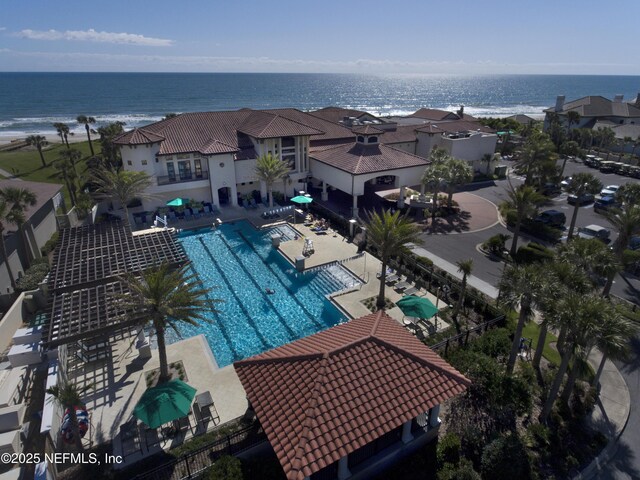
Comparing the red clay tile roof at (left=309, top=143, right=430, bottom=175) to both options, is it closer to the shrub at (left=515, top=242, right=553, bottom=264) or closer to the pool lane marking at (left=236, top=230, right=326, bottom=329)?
the pool lane marking at (left=236, top=230, right=326, bottom=329)

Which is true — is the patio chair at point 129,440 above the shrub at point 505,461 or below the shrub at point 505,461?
below

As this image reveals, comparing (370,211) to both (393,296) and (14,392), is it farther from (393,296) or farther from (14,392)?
(14,392)

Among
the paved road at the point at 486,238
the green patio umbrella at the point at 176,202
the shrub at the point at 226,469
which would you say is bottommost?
the paved road at the point at 486,238

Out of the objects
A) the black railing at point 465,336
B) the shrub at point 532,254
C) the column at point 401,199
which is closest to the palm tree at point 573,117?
the column at point 401,199

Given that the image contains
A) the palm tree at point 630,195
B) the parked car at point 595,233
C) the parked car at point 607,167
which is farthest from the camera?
the parked car at point 607,167

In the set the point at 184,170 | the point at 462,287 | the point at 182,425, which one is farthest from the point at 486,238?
the point at 184,170

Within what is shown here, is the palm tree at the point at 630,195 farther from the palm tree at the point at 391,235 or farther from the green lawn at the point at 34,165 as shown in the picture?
the green lawn at the point at 34,165

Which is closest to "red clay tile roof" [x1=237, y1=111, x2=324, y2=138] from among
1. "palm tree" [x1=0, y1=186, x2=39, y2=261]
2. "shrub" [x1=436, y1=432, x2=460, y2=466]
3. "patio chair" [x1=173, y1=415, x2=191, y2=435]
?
"palm tree" [x1=0, y1=186, x2=39, y2=261]

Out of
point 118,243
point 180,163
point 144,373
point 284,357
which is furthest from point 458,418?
point 180,163
